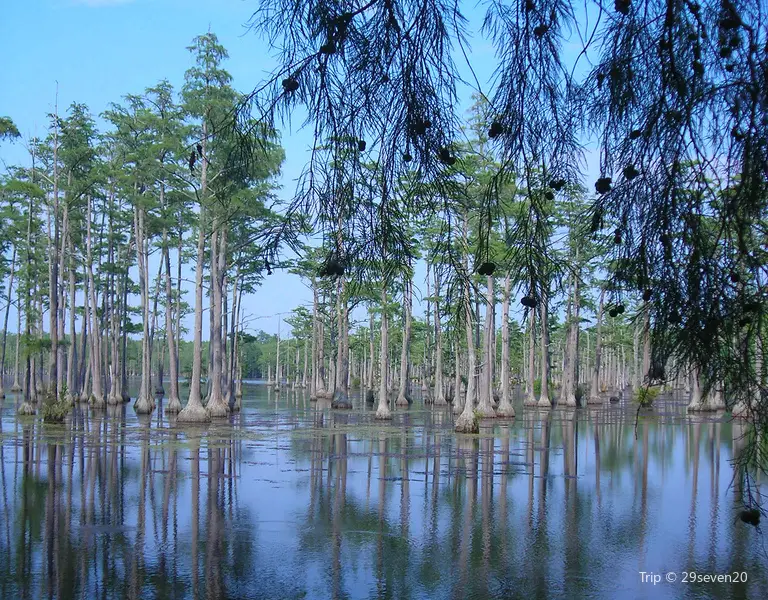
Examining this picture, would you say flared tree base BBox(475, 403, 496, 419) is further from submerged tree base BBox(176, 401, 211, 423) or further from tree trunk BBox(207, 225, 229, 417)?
submerged tree base BBox(176, 401, 211, 423)

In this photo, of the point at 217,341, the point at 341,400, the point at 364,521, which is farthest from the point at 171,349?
the point at 364,521

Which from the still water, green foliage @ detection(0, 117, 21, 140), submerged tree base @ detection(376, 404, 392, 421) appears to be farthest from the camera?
submerged tree base @ detection(376, 404, 392, 421)

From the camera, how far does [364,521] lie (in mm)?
11656

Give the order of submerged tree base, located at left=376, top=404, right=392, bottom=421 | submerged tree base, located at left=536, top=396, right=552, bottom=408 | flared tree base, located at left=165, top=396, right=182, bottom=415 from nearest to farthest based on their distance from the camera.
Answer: submerged tree base, located at left=376, top=404, right=392, bottom=421, flared tree base, located at left=165, top=396, right=182, bottom=415, submerged tree base, located at left=536, top=396, right=552, bottom=408

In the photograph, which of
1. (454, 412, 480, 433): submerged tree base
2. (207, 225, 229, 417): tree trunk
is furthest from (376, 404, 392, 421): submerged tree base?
(454, 412, 480, 433): submerged tree base

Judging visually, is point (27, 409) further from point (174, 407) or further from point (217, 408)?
point (217, 408)

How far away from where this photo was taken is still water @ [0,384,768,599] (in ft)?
27.8

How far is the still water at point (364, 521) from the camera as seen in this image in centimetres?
846

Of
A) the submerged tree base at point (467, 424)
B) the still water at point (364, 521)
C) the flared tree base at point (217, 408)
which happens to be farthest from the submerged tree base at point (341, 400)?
the still water at point (364, 521)

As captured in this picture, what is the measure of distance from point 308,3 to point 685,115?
201cm

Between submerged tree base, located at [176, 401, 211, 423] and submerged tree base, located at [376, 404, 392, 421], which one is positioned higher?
submerged tree base, located at [176, 401, 211, 423]

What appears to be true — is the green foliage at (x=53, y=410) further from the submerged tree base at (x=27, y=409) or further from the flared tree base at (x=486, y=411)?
the flared tree base at (x=486, y=411)

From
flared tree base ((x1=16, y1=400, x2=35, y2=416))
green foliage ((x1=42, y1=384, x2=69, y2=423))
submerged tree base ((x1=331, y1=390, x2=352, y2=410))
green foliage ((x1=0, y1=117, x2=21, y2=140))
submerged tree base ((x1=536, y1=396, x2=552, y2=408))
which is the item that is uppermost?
green foliage ((x1=0, y1=117, x2=21, y2=140))

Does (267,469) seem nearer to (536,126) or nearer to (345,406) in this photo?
(536,126)
